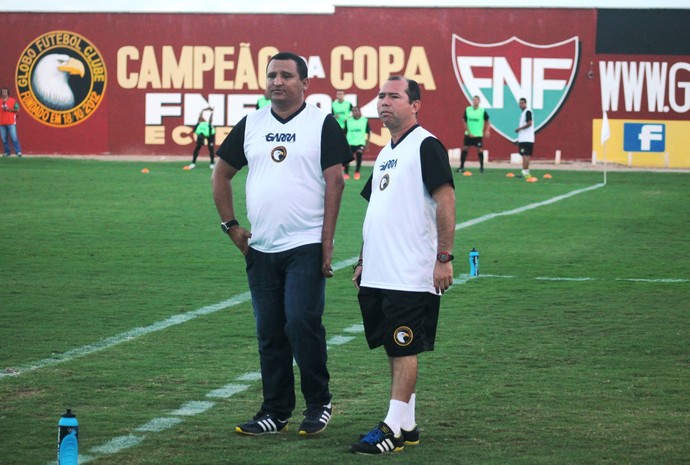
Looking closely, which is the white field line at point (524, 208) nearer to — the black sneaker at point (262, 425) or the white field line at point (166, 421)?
the white field line at point (166, 421)

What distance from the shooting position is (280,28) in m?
42.9

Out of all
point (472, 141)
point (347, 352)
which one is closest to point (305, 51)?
point (472, 141)

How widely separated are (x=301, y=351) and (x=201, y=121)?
2986cm

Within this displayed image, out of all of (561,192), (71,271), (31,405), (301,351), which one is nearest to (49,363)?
(31,405)

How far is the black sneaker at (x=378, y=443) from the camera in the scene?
6332 mm

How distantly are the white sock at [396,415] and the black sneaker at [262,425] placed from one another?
673 mm

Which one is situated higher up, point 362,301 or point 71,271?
point 362,301

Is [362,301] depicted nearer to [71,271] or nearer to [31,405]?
[31,405]

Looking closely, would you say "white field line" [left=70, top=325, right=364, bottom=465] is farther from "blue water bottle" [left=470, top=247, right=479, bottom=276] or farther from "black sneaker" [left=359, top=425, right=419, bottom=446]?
"blue water bottle" [left=470, top=247, right=479, bottom=276]

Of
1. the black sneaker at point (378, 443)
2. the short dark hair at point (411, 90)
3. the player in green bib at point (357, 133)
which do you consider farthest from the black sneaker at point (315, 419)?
the player in green bib at point (357, 133)

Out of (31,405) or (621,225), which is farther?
(621,225)

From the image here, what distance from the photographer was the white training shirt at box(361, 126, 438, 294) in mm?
6555

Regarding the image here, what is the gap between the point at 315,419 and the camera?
6.84m

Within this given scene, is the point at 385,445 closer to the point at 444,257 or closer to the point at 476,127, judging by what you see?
the point at 444,257
